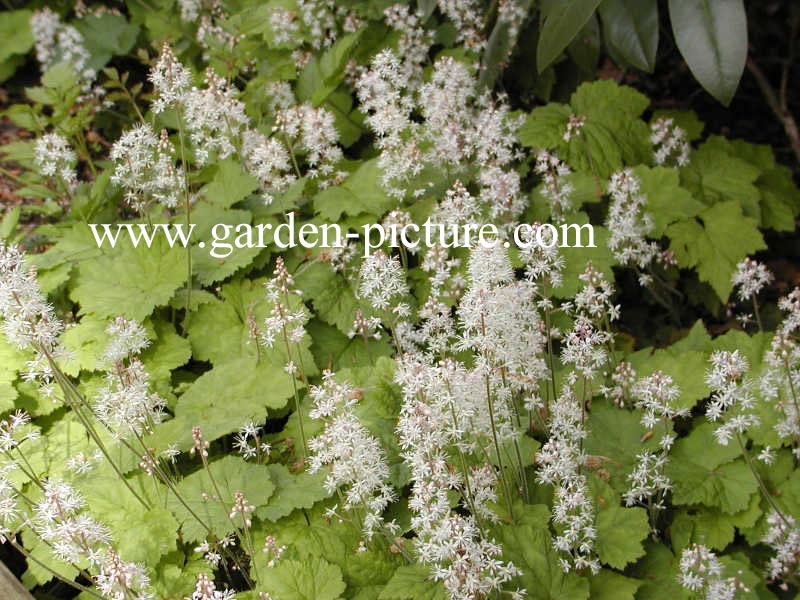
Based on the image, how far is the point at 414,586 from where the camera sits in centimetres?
204

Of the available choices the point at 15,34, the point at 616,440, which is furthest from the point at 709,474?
the point at 15,34

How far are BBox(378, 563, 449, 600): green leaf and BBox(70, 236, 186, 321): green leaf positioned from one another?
146 cm

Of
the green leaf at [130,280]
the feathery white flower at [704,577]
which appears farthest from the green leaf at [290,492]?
the feathery white flower at [704,577]

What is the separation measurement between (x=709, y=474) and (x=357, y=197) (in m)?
1.74

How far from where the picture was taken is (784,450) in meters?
A: 2.66

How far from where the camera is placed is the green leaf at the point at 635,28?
10.5 feet

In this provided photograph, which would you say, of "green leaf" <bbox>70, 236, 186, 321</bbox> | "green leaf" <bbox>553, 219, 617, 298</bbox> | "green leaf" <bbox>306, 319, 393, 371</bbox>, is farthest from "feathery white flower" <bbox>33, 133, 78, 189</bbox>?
"green leaf" <bbox>553, 219, 617, 298</bbox>

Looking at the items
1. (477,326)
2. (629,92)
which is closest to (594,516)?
(477,326)

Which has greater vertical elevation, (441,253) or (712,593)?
(441,253)

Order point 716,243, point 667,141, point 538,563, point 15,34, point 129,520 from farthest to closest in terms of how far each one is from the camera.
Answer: point 15,34, point 667,141, point 716,243, point 129,520, point 538,563

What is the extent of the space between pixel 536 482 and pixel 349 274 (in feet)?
4.02

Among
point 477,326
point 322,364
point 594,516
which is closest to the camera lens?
point 477,326

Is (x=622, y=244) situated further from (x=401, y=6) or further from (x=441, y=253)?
(x=401, y=6)

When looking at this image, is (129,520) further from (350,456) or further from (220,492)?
(350,456)
